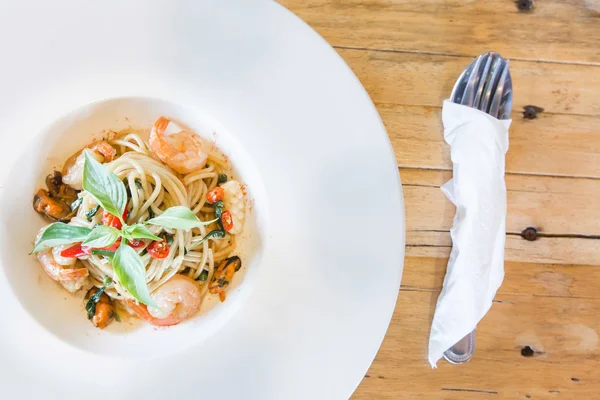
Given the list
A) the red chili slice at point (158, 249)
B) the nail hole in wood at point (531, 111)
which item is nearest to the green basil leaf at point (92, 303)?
the red chili slice at point (158, 249)

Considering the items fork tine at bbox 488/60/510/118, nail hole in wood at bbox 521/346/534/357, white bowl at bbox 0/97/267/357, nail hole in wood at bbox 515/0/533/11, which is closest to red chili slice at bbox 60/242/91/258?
white bowl at bbox 0/97/267/357

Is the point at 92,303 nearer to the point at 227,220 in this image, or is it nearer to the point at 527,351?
the point at 227,220

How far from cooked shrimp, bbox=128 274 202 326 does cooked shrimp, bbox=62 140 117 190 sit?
527 millimetres

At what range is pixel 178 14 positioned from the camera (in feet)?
5.89

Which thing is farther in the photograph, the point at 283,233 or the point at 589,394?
the point at 589,394

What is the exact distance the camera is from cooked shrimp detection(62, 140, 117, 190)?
2004mm

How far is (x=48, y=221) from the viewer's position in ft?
6.74

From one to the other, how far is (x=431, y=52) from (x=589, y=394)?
1645 mm

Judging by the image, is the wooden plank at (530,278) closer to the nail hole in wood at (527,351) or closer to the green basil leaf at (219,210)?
the nail hole in wood at (527,351)

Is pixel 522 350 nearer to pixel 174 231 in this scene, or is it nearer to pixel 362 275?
pixel 362 275

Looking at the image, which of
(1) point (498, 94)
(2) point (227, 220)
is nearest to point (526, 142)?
(1) point (498, 94)

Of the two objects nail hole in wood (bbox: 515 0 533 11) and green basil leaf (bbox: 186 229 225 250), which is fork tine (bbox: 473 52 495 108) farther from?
green basil leaf (bbox: 186 229 225 250)

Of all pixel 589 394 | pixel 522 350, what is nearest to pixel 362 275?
pixel 522 350

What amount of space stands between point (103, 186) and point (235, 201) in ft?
1.77
